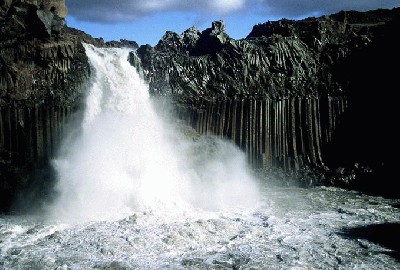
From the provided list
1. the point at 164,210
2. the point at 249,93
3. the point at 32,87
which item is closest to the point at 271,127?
the point at 249,93

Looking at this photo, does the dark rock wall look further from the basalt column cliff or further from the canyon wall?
the basalt column cliff

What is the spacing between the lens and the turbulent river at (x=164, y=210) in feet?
38.3

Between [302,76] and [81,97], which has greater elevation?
[302,76]

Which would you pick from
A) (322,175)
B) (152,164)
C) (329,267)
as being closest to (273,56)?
(322,175)

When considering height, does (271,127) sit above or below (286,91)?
below

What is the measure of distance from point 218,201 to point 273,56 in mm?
9542

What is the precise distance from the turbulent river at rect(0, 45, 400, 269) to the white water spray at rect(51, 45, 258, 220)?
0.05m

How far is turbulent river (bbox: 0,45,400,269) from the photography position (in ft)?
38.3

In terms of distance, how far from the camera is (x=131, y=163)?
704 inches

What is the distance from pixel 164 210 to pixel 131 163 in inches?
131

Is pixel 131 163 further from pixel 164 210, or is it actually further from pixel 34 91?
pixel 34 91

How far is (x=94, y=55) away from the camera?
19234mm

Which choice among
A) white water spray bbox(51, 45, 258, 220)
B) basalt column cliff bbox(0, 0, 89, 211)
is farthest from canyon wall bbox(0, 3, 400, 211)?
white water spray bbox(51, 45, 258, 220)

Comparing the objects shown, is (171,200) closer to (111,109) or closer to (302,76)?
(111,109)
